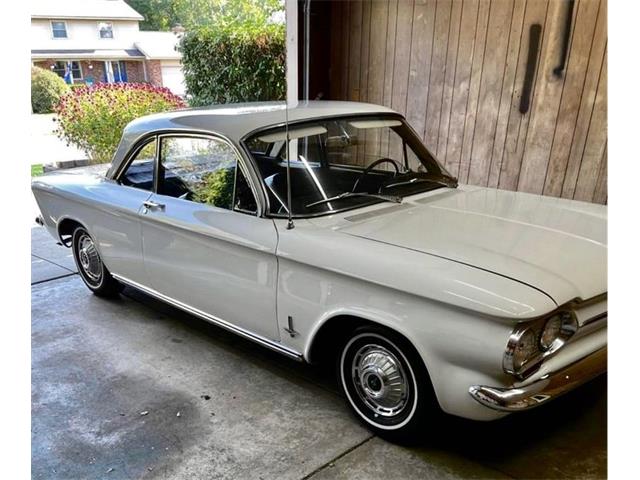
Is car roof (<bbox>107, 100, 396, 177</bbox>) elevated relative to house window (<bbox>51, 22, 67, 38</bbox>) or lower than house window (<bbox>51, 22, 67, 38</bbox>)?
→ lower

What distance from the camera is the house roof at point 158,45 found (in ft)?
20.2

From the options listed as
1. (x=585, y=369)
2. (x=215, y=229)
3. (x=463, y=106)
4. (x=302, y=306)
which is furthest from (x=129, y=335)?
(x=463, y=106)

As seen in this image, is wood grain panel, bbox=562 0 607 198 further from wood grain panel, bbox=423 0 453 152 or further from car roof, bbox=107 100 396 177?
car roof, bbox=107 100 396 177

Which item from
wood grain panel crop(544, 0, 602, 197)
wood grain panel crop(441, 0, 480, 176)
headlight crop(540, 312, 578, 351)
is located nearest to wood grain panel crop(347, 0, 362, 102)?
wood grain panel crop(441, 0, 480, 176)

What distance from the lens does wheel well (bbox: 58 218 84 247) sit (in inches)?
162

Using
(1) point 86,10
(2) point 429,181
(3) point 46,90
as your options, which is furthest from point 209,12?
(2) point 429,181

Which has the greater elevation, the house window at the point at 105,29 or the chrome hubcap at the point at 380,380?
the house window at the point at 105,29

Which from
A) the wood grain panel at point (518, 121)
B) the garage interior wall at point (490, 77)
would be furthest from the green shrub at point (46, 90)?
the wood grain panel at point (518, 121)

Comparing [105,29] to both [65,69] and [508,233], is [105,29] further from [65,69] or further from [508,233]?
[508,233]

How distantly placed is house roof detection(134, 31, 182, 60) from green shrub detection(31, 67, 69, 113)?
4.08 ft

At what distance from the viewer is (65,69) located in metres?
6.62

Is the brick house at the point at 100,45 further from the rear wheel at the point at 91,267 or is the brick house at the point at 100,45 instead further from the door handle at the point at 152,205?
the door handle at the point at 152,205

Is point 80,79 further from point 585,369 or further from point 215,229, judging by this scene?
point 585,369

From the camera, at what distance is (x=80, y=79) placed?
7254mm
